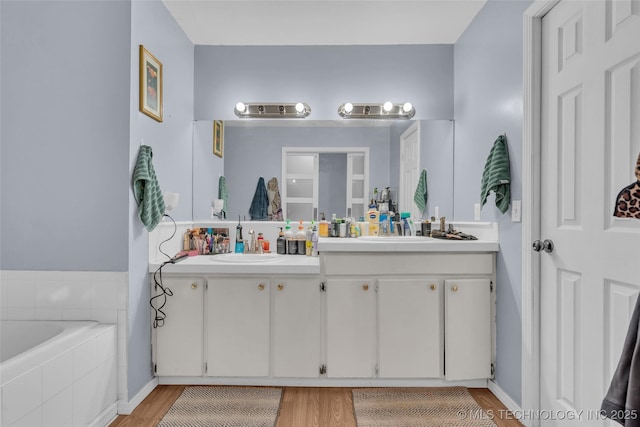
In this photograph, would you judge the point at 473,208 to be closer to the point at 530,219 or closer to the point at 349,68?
the point at 530,219

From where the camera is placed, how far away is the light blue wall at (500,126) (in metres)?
1.98

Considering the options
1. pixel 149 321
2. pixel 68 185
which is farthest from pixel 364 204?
pixel 68 185

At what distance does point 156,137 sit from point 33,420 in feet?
5.14

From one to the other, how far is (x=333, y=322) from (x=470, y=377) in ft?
3.00

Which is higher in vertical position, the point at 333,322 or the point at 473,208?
the point at 473,208

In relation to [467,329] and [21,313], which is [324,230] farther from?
[21,313]

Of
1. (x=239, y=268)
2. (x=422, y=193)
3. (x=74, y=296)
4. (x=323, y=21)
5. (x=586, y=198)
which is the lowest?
(x=74, y=296)

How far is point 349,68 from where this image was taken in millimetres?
2881

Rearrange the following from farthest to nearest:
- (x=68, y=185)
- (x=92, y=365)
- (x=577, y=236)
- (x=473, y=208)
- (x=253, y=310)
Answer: (x=473, y=208), (x=253, y=310), (x=68, y=185), (x=92, y=365), (x=577, y=236)

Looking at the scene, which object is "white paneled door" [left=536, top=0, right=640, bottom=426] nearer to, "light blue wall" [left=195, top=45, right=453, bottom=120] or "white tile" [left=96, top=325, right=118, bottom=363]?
"light blue wall" [left=195, top=45, right=453, bottom=120]

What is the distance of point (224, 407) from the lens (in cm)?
201

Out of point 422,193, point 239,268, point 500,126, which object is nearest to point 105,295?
point 239,268

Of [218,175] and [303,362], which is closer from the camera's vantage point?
[303,362]

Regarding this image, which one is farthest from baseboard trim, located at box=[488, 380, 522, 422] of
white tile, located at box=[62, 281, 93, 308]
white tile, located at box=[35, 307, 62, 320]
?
white tile, located at box=[35, 307, 62, 320]
